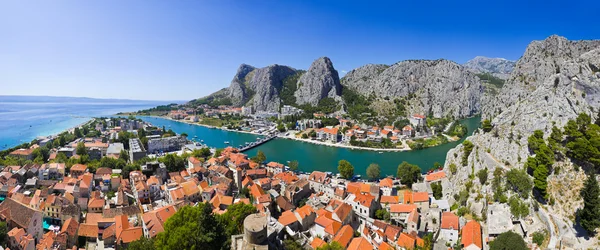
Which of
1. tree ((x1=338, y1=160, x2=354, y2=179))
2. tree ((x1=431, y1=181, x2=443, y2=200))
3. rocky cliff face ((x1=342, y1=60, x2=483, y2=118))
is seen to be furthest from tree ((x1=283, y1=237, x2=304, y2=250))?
rocky cliff face ((x1=342, y1=60, x2=483, y2=118))

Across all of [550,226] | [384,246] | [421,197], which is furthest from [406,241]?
[550,226]

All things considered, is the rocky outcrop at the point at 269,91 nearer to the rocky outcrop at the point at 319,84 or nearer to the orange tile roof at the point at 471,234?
the rocky outcrop at the point at 319,84

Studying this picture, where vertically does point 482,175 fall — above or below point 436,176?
above

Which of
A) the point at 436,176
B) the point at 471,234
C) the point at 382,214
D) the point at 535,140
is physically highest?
the point at 535,140

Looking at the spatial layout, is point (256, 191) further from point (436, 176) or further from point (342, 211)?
point (436, 176)

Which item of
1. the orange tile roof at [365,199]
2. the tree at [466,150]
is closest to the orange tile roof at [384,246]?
the orange tile roof at [365,199]

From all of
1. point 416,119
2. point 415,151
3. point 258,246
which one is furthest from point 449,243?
point 416,119

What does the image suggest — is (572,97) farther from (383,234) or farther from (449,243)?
(383,234)
